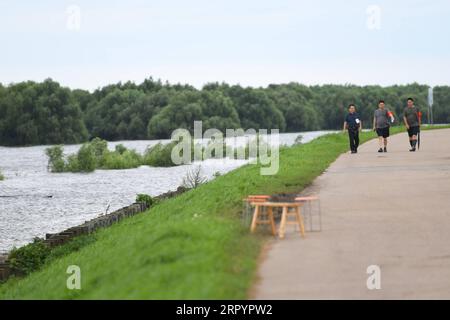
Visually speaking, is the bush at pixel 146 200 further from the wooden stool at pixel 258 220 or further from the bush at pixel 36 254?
the wooden stool at pixel 258 220

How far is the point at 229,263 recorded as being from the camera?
11.3 meters

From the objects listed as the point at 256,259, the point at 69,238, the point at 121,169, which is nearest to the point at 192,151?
the point at 121,169

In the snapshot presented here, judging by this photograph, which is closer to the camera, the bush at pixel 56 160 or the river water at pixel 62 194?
the river water at pixel 62 194

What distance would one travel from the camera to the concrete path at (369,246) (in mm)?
10523

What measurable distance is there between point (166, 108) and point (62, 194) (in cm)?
8061

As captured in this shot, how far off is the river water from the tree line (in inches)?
1910

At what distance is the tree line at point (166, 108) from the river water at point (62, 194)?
4852 cm

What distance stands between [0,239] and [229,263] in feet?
52.3

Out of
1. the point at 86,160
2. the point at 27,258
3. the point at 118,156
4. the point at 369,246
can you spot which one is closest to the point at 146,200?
the point at 27,258

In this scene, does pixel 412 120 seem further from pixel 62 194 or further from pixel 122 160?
pixel 122 160

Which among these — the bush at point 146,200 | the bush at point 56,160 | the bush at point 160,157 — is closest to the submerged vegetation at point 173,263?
the bush at point 146,200

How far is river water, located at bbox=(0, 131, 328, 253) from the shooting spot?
28984mm

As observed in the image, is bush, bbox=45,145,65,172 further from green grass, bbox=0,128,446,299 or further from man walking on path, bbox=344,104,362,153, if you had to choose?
green grass, bbox=0,128,446,299

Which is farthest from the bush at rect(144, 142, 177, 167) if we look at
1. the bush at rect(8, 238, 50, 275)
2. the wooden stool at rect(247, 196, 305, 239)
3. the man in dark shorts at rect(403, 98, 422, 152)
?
the wooden stool at rect(247, 196, 305, 239)
